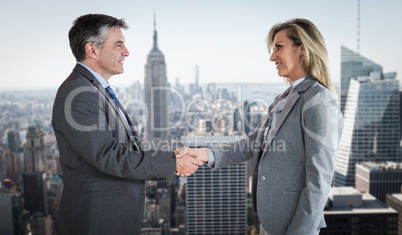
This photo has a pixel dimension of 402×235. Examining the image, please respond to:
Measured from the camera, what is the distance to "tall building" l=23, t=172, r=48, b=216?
707 cm

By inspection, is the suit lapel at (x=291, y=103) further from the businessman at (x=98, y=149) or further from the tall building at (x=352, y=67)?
the tall building at (x=352, y=67)

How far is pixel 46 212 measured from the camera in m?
6.95

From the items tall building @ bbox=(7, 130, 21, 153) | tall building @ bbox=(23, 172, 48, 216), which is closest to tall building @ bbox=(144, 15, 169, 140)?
tall building @ bbox=(7, 130, 21, 153)

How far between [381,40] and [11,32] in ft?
34.8

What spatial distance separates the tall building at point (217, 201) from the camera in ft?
29.1

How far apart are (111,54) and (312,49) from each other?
838 mm

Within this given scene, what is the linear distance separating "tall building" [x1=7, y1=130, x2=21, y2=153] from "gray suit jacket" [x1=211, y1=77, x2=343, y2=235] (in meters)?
8.02

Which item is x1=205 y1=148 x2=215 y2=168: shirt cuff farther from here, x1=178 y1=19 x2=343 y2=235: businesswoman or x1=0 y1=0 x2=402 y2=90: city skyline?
x1=0 y1=0 x2=402 y2=90: city skyline

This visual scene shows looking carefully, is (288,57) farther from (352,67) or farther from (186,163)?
(352,67)

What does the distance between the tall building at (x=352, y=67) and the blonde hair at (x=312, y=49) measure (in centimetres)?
1406

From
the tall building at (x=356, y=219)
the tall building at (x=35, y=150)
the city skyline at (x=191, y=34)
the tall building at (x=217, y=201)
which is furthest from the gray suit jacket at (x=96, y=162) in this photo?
the tall building at (x=217, y=201)

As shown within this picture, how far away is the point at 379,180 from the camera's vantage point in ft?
37.4

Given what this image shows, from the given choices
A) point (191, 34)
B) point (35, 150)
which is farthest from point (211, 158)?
point (191, 34)

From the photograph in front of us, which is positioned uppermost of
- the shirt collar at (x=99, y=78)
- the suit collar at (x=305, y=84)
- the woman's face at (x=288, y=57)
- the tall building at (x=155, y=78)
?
the tall building at (x=155, y=78)
